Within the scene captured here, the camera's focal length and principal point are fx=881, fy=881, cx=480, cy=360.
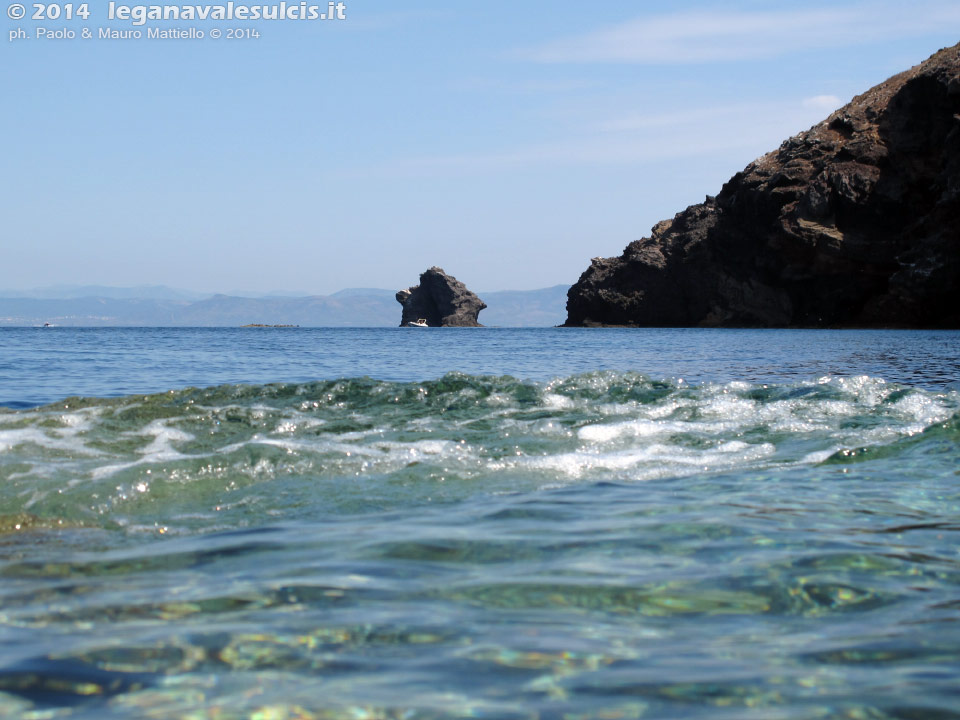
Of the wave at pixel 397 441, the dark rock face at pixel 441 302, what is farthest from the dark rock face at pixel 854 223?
the wave at pixel 397 441

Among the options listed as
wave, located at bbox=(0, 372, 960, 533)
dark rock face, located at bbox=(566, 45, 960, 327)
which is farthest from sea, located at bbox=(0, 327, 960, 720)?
dark rock face, located at bbox=(566, 45, 960, 327)

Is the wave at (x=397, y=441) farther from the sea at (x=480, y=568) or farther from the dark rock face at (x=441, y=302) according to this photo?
the dark rock face at (x=441, y=302)

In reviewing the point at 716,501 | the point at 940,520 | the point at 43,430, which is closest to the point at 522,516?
the point at 716,501

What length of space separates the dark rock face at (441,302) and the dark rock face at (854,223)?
49254 mm

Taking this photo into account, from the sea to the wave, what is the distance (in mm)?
51

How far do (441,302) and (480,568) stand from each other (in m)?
137

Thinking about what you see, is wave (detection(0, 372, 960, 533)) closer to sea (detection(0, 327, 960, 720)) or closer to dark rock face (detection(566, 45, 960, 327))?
sea (detection(0, 327, 960, 720))

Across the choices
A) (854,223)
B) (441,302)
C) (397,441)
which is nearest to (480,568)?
(397,441)

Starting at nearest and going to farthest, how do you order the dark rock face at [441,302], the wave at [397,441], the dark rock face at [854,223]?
the wave at [397,441] → the dark rock face at [854,223] → the dark rock face at [441,302]

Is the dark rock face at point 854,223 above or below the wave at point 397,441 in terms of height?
above

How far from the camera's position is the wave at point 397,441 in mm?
6168

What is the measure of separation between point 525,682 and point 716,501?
3297mm

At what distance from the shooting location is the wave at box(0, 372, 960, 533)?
20.2 ft

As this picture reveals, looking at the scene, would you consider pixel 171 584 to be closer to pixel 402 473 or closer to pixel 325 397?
pixel 402 473
